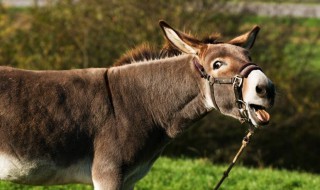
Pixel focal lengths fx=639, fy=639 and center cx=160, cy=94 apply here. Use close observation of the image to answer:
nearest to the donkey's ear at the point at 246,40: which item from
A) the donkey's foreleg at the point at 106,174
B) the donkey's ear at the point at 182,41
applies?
the donkey's ear at the point at 182,41

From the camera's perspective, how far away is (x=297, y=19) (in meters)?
15.4

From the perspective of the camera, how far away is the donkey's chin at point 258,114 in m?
4.77

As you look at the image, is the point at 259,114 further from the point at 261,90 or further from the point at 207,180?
the point at 207,180

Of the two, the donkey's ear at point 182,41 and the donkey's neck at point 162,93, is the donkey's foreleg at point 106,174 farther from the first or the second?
the donkey's ear at point 182,41

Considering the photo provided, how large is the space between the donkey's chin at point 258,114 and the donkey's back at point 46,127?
3.84 feet

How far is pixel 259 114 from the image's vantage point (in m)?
4.80

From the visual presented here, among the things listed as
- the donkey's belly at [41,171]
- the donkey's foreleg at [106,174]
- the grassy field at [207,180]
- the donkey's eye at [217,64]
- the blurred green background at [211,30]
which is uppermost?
the donkey's eye at [217,64]

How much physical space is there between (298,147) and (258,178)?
656 cm

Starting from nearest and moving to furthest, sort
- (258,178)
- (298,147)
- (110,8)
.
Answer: (258,178)
(110,8)
(298,147)

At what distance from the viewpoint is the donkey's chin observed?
15.6 feet

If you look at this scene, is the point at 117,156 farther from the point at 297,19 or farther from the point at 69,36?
the point at 297,19

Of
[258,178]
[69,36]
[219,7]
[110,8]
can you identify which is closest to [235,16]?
[219,7]

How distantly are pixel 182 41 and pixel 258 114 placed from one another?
0.85m

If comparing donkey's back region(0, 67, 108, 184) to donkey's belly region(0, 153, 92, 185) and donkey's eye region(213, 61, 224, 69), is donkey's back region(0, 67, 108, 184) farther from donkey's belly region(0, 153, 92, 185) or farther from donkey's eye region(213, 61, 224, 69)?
donkey's eye region(213, 61, 224, 69)
